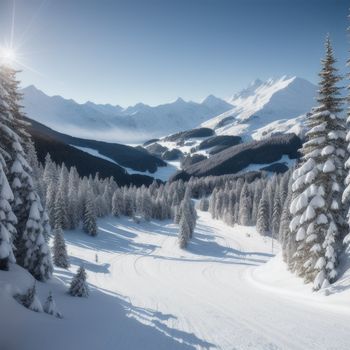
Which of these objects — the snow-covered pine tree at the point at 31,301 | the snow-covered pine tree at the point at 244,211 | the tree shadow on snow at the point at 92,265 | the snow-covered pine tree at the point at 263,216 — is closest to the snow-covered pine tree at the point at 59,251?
the tree shadow on snow at the point at 92,265

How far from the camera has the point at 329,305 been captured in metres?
19.3

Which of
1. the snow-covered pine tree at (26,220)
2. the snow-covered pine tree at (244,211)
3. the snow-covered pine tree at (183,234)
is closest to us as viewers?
the snow-covered pine tree at (26,220)

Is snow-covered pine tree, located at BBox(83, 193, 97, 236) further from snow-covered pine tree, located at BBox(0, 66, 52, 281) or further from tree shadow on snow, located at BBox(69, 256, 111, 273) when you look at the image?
snow-covered pine tree, located at BBox(0, 66, 52, 281)

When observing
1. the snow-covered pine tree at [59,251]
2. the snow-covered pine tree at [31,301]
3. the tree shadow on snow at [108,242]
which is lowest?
the tree shadow on snow at [108,242]

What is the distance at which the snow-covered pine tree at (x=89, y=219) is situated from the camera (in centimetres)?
7662

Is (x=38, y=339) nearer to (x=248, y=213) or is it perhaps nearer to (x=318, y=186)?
(x=318, y=186)

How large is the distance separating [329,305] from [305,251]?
551cm

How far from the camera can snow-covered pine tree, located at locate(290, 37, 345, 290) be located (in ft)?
73.4

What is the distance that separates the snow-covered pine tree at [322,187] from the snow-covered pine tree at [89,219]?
5879 cm

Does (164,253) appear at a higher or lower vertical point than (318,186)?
lower

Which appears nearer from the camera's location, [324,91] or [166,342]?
[166,342]

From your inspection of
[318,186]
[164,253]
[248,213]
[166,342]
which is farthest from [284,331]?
[248,213]

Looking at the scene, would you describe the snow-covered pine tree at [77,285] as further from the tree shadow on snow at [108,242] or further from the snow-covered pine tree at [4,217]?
the tree shadow on snow at [108,242]

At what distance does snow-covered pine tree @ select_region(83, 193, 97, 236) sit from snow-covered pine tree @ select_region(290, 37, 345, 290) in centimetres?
5879
